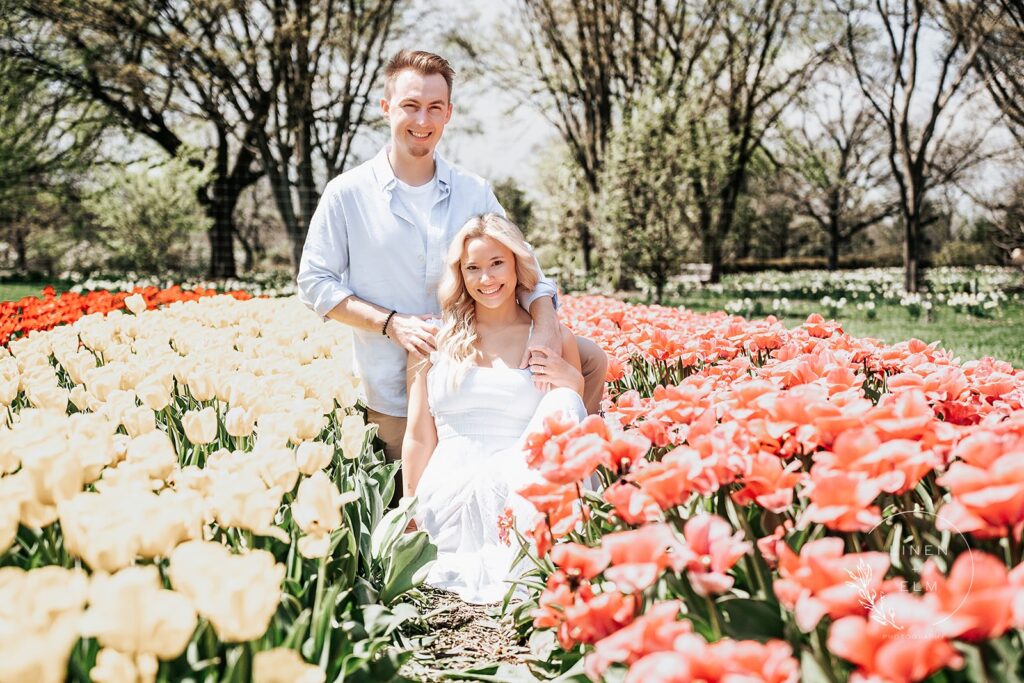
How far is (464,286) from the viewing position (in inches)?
123

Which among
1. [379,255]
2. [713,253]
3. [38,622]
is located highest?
[713,253]

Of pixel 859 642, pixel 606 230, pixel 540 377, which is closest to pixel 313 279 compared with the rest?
pixel 540 377

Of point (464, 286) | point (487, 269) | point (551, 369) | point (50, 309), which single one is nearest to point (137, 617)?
point (551, 369)

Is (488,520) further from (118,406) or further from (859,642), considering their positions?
(859,642)

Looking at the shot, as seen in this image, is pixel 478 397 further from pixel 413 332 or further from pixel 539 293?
pixel 539 293

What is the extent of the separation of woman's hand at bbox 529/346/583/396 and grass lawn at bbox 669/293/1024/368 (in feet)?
13.6

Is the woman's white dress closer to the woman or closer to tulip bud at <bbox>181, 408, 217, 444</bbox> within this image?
the woman

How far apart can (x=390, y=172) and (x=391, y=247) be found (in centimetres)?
33

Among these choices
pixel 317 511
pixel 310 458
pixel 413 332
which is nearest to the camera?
pixel 317 511

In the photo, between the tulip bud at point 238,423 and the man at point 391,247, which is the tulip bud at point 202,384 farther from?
the man at point 391,247

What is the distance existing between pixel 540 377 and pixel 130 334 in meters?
2.59

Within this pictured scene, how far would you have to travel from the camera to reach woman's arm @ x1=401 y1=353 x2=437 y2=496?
9.75 feet

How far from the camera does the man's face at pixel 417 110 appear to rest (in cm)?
312

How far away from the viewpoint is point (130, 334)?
13.9 feet
